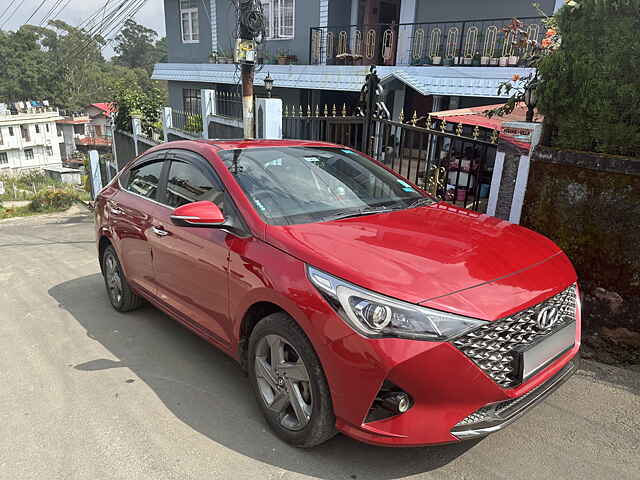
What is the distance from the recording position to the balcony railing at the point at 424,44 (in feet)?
37.3

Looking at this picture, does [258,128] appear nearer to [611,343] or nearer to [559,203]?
[559,203]

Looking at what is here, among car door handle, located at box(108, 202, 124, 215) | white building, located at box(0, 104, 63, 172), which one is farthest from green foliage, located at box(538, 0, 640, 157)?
white building, located at box(0, 104, 63, 172)

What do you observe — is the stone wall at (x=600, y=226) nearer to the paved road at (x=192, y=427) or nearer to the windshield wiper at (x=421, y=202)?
the paved road at (x=192, y=427)

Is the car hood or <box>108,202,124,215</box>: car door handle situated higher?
the car hood

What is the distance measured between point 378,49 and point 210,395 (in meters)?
12.9

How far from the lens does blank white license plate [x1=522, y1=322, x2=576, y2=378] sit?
2305 millimetres

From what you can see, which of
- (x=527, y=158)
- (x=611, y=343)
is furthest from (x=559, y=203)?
(x=611, y=343)

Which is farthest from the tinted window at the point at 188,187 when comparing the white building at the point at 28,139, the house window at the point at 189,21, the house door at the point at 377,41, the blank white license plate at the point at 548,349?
the white building at the point at 28,139

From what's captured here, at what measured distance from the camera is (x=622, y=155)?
12.3ft

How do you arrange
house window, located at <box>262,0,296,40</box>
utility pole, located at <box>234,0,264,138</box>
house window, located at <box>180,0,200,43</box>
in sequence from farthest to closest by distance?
house window, located at <box>180,0,200,43</box>
house window, located at <box>262,0,296,40</box>
utility pole, located at <box>234,0,264,138</box>

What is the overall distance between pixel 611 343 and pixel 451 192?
13.1ft

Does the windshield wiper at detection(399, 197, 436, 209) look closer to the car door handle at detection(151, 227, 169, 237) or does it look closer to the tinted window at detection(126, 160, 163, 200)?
the car door handle at detection(151, 227, 169, 237)

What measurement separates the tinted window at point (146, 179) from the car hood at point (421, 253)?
5.63 ft

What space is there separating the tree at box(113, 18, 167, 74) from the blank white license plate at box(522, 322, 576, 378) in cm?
10743
